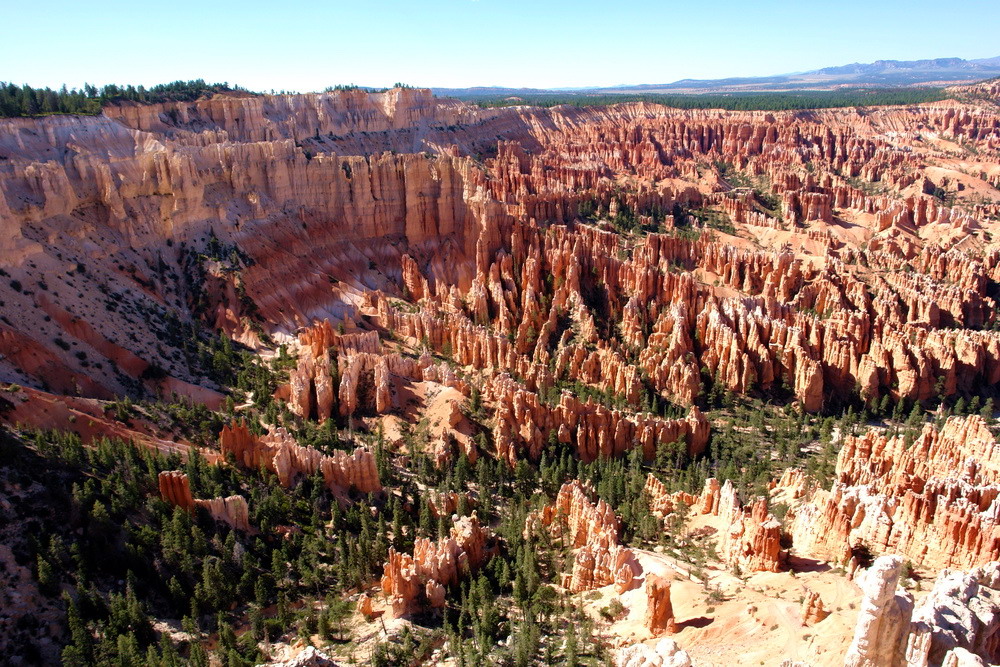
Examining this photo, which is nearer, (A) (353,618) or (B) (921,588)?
(B) (921,588)

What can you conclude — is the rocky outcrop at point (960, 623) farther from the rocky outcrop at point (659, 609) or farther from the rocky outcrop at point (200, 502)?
the rocky outcrop at point (200, 502)

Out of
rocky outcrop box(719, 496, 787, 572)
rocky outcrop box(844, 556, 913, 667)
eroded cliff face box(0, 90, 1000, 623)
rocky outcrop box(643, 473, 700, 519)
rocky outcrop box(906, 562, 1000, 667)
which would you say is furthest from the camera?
rocky outcrop box(643, 473, 700, 519)

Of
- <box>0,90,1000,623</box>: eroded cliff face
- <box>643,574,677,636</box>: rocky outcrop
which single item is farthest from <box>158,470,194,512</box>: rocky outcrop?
<box>643,574,677,636</box>: rocky outcrop

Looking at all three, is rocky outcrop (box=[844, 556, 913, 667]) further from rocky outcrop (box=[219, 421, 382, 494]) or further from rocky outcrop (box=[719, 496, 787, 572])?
rocky outcrop (box=[219, 421, 382, 494])

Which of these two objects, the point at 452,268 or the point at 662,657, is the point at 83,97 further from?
the point at 662,657

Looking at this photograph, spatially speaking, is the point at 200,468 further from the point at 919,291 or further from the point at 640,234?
the point at 919,291

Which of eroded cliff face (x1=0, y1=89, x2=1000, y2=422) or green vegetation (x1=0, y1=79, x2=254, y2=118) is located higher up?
green vegetation (x1=0, y1=79, x2=254, y2=118)

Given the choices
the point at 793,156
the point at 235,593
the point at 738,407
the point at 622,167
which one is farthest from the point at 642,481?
the point at 793,156
